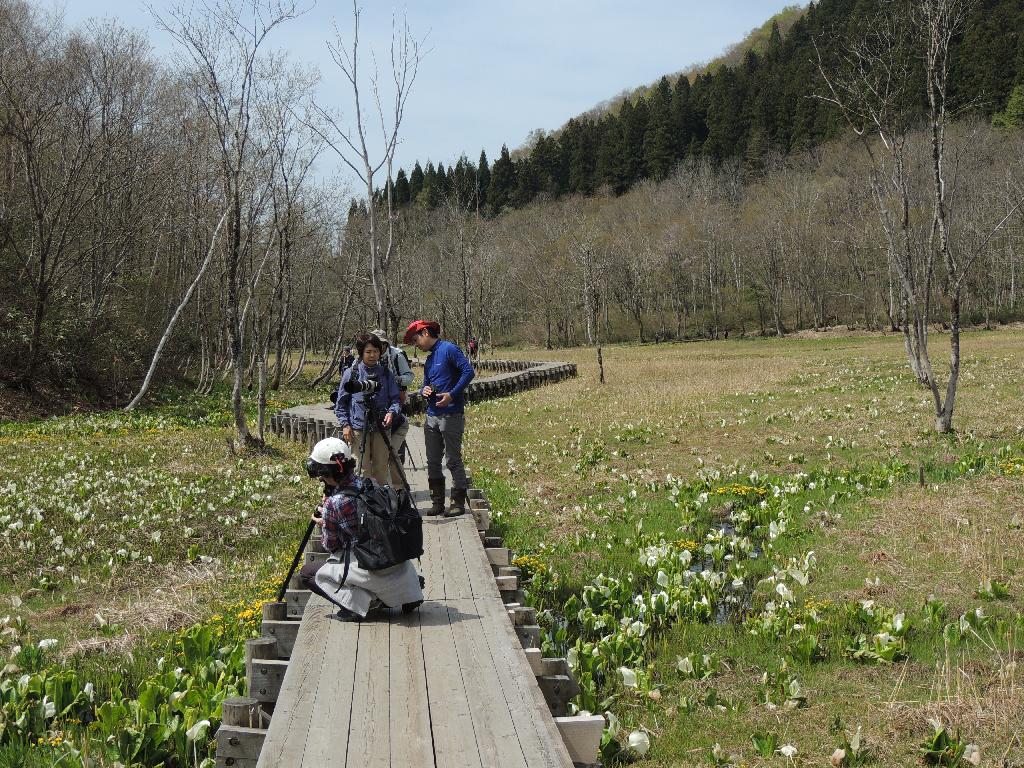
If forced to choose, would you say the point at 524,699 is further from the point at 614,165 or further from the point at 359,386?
the point at 614,165

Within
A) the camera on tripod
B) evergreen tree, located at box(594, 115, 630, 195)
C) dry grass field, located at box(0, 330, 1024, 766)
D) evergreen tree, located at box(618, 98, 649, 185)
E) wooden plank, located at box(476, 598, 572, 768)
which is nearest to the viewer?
wooden plank, located at box(476, 598, 572, 768)

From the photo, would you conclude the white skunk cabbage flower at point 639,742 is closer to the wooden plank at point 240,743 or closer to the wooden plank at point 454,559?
the wooden plank at point 454,559

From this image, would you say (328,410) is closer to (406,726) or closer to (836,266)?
(406,726)

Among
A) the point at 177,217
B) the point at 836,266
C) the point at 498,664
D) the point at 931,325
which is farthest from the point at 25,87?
the point at 836,266

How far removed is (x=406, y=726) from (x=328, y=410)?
17814 millimetres

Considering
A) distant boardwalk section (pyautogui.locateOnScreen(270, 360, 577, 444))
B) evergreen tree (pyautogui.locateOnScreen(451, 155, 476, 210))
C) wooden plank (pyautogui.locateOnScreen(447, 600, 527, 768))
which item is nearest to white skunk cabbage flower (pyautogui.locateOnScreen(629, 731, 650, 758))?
wooden plank (pyautogui.locateOnScreen(447, 600, 527, 768))

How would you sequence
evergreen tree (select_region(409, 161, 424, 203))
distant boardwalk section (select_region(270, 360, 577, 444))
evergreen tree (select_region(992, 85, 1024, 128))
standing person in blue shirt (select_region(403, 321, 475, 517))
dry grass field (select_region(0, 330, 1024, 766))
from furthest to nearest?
evergreen tree (select_region(409, 161, 424, 203)) → evergreen tree (select_region(992, 85, 1024, 128)) → distant boardwalk section (select_region(270, 360, 577, 444)) → standing person in blue shirt (select_region(403, 321, 475, 517)) → dry grass field (select_region(0, 330, 1024, 766))

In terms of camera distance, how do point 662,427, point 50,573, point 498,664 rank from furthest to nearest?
point 662,427
point 50,573
point 498,664

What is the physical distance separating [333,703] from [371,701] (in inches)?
8.6

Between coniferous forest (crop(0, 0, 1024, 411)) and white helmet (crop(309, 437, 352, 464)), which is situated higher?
coniferous forest (crop(0, 0, 1024, 411))

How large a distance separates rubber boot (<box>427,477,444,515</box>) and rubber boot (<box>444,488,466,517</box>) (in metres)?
0.11

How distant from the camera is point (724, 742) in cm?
580

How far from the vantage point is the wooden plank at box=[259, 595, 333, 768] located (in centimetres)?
448

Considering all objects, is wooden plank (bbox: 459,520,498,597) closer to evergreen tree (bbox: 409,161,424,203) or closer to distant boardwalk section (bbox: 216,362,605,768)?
distant boardwalk section (bbox: 216,362,605,768)
